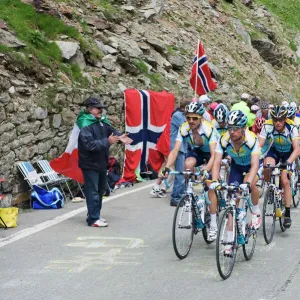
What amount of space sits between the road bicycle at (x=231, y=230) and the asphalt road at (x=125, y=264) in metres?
0.18

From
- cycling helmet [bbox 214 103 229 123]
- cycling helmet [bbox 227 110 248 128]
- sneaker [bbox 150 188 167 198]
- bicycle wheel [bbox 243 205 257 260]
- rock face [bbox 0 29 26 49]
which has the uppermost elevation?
rock face [bbox 0 29 26 49]

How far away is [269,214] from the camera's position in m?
8.87

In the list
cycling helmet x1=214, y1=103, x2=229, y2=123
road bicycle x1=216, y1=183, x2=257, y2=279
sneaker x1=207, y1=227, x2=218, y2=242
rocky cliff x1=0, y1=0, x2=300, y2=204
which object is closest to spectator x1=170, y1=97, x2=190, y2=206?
cycling helmet x1=214, y1=103, x2=229, y2=123

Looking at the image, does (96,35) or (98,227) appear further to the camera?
(96,35)

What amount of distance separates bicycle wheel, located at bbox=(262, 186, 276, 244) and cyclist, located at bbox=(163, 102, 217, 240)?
2.71 ft

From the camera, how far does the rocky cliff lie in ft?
38.1

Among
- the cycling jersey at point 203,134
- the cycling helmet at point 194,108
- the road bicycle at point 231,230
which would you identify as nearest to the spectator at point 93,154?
the cycling jersey at point 203,134

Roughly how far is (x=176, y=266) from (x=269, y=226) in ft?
6.60

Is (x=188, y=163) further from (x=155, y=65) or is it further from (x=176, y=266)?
(x=155, y=65)

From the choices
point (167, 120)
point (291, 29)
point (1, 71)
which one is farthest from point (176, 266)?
point (291, 29)

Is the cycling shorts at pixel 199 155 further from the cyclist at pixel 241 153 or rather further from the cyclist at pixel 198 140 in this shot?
the cyclist at pixel 241 153

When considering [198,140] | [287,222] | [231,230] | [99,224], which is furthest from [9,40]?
[231,230]

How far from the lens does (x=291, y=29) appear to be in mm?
38625

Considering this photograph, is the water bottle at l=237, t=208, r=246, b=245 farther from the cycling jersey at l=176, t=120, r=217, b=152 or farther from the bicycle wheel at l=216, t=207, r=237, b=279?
the cycling jersey at l=176, t=120, r=217, b=152
